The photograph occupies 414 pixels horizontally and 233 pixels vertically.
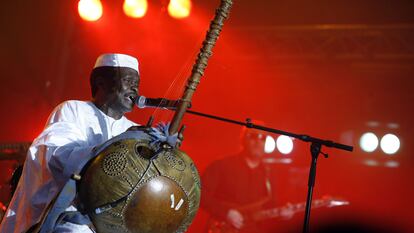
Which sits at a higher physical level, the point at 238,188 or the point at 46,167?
the point at 46,167

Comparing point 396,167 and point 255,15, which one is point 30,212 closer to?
point 255,15

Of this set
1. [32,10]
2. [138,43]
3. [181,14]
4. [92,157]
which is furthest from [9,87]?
[92,157]

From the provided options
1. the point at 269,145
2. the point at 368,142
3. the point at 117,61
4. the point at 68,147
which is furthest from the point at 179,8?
the point at 68,147

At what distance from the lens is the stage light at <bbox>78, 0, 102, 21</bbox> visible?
31.6 feet

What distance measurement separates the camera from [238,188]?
7910mm

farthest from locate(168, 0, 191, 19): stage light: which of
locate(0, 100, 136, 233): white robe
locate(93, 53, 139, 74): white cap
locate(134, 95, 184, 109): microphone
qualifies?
locate(134, 95, 184, 109): microphone

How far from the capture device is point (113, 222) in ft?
8.31

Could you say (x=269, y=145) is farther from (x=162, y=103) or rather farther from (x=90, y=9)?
(x=162, y=103)

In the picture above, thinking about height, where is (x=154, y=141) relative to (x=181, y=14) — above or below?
below

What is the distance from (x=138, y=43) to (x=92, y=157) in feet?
26.6

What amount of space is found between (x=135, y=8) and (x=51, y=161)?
733 centimetres

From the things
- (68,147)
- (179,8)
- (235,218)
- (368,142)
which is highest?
(179,8)

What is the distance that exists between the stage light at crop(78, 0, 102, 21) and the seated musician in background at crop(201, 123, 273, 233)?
4.30 metres

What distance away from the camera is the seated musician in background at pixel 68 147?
2982 millimetres
